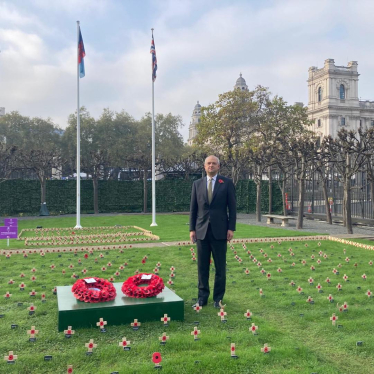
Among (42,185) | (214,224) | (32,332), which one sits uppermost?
(42,185)

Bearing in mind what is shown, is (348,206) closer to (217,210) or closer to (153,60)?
(153,60)

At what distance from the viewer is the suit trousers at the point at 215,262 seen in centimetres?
592

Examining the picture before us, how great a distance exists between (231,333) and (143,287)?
127cm

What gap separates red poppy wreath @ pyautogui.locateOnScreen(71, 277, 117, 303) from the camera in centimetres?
515

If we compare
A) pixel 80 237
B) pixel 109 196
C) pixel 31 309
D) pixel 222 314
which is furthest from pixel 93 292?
pixel 109 196

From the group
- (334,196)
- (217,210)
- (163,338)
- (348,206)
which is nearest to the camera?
(163,338)

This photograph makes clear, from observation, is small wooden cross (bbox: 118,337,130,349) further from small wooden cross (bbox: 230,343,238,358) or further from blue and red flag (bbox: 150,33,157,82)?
blue and red flag (bbox: 150,33,157,82)

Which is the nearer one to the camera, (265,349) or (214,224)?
(265,349)

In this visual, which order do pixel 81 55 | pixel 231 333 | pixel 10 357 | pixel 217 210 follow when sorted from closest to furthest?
1. pixel 10 357
2. pixel 231 333
3. pixel 217 210
4. pixel 81 55

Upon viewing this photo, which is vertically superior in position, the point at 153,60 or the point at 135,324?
the point at 153,60

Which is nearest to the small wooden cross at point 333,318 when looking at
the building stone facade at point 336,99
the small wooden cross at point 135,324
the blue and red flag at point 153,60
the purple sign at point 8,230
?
the small wooden cross at point 135,324

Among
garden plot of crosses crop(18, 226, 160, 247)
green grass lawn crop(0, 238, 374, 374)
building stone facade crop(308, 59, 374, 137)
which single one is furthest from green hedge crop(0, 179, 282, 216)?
building stone facade crop(308, 59, 374, 137)

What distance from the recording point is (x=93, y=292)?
5156 millimetres

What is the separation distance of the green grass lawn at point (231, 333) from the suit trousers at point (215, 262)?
8.7 inches
